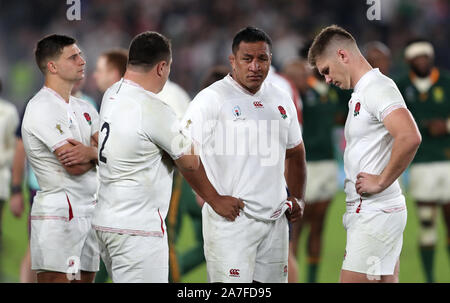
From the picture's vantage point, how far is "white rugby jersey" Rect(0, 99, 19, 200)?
22.8 feet

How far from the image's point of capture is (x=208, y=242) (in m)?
3.99

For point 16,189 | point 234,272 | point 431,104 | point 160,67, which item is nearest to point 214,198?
point 234,272

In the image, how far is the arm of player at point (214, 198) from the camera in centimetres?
384

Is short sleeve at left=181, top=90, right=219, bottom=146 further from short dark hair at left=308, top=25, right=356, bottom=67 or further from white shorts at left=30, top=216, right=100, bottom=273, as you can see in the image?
white shorts at left=30, top=216, right=100, bottom=273

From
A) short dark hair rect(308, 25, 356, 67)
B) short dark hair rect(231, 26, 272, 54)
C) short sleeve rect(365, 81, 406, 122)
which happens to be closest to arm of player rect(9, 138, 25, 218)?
short dark hair rect(231, 26, 272, 54)

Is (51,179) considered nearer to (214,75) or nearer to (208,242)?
(208,242)

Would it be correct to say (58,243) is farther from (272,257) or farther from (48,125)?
(272,257)

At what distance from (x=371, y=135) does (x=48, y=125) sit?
180 centimetres

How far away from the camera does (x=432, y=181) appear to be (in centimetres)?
731

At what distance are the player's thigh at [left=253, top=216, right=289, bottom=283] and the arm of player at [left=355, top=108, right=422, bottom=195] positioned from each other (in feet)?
2.01

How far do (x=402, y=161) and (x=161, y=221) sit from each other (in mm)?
1269

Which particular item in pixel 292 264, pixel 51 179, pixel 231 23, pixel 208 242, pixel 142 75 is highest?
pixel 231 23
